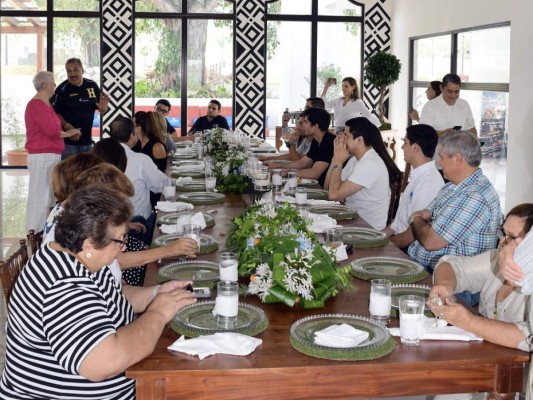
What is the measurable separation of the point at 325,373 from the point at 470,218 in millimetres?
1781

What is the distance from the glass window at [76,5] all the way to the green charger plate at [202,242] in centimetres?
920

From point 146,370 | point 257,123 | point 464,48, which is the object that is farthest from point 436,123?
point 146,370

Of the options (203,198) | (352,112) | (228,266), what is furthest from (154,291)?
(352,112)

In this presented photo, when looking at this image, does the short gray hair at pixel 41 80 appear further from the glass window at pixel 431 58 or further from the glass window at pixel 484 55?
the glass window at pixel 431 58

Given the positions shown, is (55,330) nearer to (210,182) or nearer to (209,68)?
(210,182)

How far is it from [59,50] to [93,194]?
10852 mm

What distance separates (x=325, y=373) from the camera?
237cm

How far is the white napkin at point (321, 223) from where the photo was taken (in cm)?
419

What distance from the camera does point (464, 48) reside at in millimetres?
9844

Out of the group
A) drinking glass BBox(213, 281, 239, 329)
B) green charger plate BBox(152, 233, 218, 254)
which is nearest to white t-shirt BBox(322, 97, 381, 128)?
green charger plate BBox(152, 233, 218, 254)

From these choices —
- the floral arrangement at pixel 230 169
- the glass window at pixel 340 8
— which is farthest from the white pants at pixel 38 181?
the glass window at pixel 340 8

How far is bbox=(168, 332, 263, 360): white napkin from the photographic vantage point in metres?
2.44

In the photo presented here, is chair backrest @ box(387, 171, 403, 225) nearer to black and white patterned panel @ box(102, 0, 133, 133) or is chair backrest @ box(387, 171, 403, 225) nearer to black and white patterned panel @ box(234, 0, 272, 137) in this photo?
black and white patterned panel @ box(234, 0, 272, 137)

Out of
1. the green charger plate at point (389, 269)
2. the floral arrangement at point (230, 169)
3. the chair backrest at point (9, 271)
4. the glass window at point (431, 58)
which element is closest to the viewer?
the chair backrest at point (9, 271)
